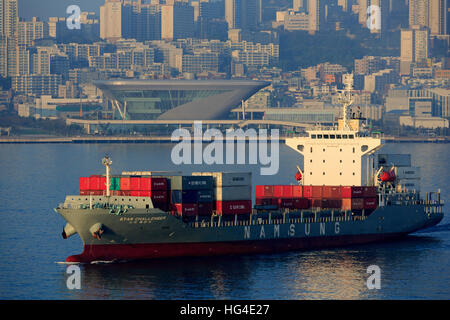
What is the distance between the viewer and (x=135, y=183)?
56.3 meters

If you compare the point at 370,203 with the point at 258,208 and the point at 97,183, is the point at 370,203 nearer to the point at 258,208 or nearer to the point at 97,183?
the point at 258,208

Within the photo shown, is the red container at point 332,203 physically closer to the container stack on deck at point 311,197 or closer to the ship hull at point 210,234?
the container stack on deck at point 311,197

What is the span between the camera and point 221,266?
56219mm

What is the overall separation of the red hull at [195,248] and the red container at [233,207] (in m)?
1.42

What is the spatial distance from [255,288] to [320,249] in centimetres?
1110

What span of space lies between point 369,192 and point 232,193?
29.8 ft

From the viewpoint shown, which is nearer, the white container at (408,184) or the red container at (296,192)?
the red container at (296,192)

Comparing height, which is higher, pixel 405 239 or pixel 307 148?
pixel 307 148

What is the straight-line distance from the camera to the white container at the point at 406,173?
68.7m

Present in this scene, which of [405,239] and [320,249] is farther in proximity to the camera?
[405,239]

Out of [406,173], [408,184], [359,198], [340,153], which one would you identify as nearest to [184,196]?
[359,198]

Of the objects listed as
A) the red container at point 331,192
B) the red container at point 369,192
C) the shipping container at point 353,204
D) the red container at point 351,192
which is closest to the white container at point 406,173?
the red container at point 369,192
